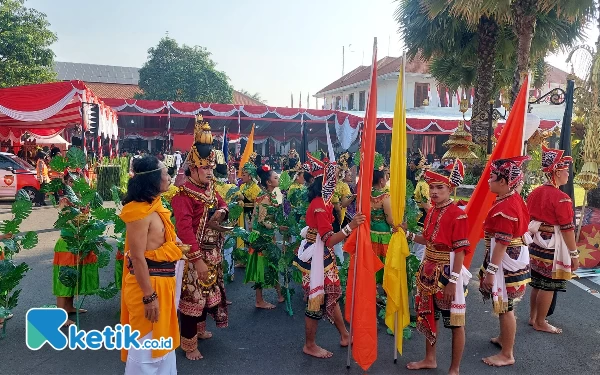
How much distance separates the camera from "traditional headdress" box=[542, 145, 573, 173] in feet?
14.3

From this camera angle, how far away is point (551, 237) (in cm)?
437

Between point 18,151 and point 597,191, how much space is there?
20.1m

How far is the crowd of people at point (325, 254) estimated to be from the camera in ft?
8.95

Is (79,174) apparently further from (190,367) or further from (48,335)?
(190,367)

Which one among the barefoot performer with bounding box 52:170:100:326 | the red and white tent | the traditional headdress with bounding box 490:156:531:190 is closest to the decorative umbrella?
the traditional headdress with bounding box 490:156:531:190

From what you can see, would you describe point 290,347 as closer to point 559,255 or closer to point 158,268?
point 158,268

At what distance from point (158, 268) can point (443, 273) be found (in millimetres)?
2119

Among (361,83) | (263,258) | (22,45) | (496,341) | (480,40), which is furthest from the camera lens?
(361,83)

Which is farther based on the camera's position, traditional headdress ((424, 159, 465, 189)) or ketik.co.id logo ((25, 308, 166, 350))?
ketik.co.id logo ((25, 308, 166, 350))

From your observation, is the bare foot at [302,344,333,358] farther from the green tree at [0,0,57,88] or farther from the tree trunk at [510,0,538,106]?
the green tree at [0,0,57,88]

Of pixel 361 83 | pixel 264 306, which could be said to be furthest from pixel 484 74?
pixel 361 83

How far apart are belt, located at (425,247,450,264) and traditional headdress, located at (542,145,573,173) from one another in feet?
5.97

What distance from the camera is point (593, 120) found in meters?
7.22

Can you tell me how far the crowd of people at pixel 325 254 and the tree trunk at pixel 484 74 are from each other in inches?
318
